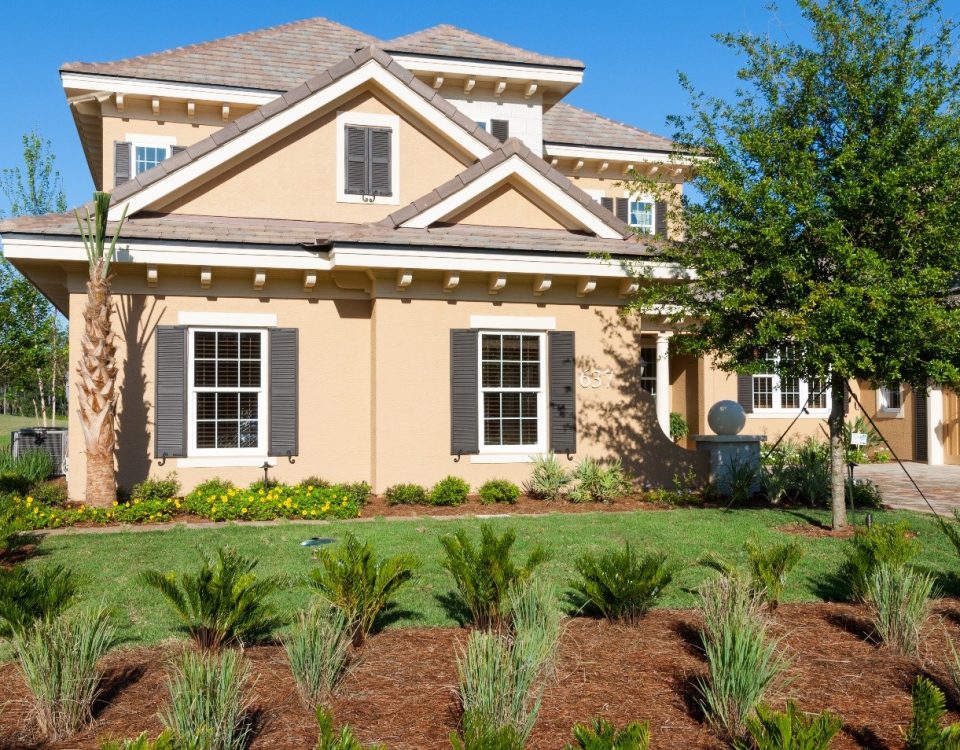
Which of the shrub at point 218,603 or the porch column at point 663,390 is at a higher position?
the porch column at point 663,390

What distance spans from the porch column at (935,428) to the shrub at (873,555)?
51.3 ft

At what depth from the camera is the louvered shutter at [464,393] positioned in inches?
539

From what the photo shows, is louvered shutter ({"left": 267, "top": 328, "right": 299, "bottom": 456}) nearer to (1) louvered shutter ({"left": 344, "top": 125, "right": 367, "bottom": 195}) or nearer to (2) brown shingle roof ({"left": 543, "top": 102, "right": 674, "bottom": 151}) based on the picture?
(1) louvered shutter ({"left": 344, "top": 125, "right": 367, "bottom": 195})

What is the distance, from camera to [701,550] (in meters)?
9.34

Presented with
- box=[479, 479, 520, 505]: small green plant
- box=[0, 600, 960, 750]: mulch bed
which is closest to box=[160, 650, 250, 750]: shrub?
box=[0, 600, 960, 750]: mulch bed

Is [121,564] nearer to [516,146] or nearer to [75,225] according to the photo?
[75,225]

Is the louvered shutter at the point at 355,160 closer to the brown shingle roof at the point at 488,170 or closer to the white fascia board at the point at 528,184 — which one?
the brown shingle roof at the point at 488,170

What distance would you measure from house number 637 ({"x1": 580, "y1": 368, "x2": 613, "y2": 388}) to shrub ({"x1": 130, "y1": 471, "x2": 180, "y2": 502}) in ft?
21.0

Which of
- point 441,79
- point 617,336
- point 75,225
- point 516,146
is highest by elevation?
point 441,79

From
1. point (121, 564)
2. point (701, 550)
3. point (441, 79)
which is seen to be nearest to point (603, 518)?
point (701, 550)

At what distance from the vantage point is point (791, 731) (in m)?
3.42

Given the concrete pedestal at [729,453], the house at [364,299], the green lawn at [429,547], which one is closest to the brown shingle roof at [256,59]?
the house at [364,299]

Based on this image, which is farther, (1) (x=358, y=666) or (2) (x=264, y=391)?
(2) (x=264, y=391)

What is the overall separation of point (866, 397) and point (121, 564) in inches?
827
